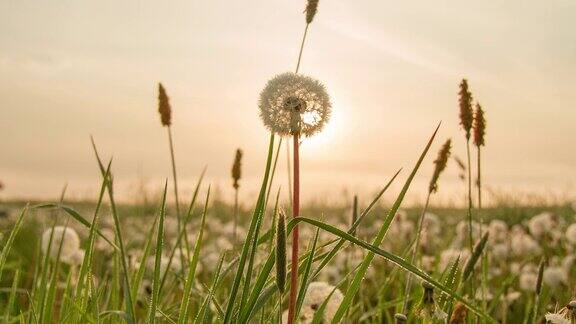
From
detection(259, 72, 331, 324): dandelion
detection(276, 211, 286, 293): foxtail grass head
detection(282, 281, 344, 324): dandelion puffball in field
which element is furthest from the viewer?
detection(282, 281, 344, 324): dandelion puffball in field

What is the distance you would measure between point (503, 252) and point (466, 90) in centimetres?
480

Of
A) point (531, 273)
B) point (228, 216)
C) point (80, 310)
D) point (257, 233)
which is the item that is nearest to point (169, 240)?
point (228, 216)

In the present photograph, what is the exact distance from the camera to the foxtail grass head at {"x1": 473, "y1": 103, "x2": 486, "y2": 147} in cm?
239

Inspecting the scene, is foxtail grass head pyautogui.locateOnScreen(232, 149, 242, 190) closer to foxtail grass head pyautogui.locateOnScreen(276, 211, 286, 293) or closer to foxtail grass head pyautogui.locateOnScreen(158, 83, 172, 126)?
foxtail grass head pyautogui.locateOnScreen(158, 83, 172, 126)

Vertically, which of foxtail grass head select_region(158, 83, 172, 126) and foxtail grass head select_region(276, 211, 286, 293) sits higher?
foxtail grass head select_region(158, 83, 172, 126)

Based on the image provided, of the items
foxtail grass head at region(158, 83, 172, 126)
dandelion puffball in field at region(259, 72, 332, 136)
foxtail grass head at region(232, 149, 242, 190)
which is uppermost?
foxtail grass head at region(158, 83, 172, 126)

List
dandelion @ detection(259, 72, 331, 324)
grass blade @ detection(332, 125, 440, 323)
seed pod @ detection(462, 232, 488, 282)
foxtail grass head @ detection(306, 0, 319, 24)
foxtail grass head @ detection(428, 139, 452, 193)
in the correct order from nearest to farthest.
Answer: dandelion @ detection(259, 72, 331, 324)
grass blade @ detection(332, 125, 440, 323)
seed pod @ detection(462, 232, 488, 282)
foxtail grass head @ detection(306, 0, 319, 24)
foxtail grass head @ detection(428, 139, 452, 193)

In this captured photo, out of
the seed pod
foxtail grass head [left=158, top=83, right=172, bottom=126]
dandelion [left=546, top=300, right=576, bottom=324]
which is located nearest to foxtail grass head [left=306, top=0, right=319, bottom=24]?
the seed pod

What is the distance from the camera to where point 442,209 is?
14.3m

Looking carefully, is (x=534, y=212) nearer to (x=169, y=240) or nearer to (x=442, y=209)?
(x=442, y=209)

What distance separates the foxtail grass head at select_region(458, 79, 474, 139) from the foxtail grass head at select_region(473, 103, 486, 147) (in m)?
0.03

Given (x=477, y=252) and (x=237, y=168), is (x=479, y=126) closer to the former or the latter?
(x=477, y=252)

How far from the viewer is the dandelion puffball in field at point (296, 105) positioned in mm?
1617

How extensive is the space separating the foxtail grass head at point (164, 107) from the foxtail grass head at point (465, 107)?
3.39 ft
